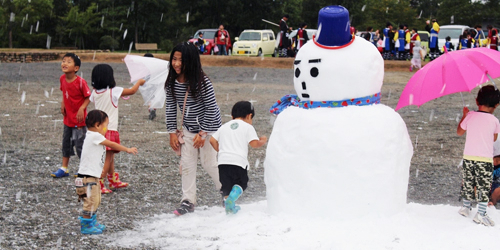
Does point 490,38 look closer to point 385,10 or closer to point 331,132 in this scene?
point 331,132

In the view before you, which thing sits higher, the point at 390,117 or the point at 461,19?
the point at 461,19

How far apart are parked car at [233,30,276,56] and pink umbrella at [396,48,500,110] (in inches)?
836

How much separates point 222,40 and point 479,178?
19.8 meters

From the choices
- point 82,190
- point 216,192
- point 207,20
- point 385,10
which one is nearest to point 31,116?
point 216,192

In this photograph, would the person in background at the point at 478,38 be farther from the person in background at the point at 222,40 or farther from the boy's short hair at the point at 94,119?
the boy's short hair at the point at 94,119

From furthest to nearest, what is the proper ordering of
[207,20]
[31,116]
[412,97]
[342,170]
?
[207,20] → [31,116] → [412,97] → [342,170]

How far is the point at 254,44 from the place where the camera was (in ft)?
84.1

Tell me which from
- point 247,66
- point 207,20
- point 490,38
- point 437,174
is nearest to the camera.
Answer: point 437,174

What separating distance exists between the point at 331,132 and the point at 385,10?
46.2 meters

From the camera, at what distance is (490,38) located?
64.3ft

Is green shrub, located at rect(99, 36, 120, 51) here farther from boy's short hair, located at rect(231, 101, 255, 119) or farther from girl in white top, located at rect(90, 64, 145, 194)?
boy's short hair, located at rect(231, 101, 255, 119)

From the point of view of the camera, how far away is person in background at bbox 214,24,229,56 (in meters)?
23.6

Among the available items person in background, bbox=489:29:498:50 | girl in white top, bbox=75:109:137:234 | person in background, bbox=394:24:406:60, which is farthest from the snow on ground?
person in background, bbox=394:24:406:60

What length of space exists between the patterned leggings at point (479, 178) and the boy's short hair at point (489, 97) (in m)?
0.51
